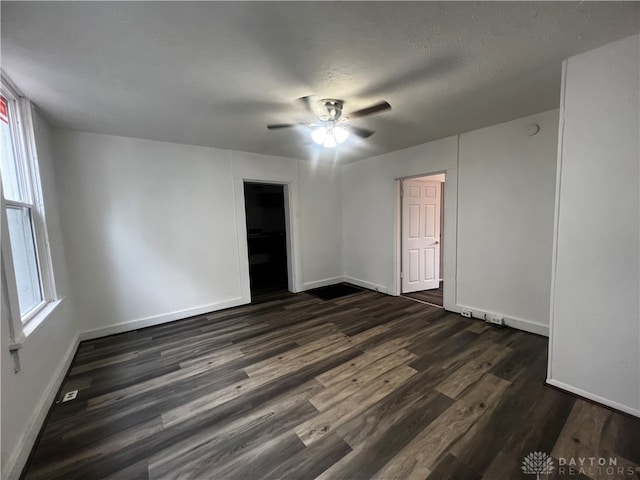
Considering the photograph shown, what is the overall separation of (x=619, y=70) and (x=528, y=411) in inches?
92.1

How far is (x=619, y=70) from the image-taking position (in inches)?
64.8

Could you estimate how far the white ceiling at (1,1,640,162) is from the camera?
4.33 feet

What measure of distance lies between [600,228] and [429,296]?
9.09ft

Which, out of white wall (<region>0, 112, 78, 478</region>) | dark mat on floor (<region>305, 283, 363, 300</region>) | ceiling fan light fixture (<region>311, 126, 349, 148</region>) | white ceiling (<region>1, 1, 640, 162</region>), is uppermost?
white ceiling (<region>1, 1, 640, 162</region>)

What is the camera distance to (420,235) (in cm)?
445

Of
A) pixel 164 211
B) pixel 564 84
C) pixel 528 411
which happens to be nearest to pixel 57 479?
pixel 164 211

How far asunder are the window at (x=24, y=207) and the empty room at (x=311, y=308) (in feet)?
0.06

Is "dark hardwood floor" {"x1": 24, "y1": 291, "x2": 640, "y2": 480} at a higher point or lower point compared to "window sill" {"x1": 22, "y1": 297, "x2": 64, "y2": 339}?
lower

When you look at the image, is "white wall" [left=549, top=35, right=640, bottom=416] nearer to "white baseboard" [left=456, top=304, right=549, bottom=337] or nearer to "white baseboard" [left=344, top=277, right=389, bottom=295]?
"white baseboard" [left=456, top=304, right=549, bottom=337]

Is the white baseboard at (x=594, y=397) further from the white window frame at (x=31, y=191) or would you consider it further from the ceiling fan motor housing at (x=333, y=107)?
the white window frame at (x=31, y=191)

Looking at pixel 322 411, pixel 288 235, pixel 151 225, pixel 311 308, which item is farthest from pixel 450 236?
pixel 151 225

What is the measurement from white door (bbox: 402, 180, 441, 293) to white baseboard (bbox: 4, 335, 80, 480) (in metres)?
4.29

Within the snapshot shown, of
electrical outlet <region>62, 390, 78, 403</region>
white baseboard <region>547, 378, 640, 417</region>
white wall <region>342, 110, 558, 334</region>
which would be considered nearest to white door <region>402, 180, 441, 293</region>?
white wall <region>342, 110, 558, 334</region>

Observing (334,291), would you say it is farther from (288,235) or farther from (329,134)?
(329,134)
